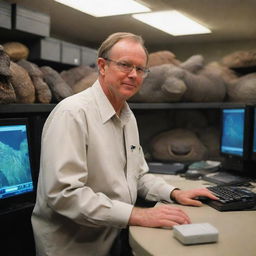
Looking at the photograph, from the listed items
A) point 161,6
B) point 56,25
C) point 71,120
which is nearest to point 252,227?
point 71,120

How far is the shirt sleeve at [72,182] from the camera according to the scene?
1.10m

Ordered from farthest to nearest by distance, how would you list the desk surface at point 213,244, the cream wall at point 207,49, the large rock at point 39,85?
the cream wall at point 207,49
the large rock at point 39,85
the desk surface at point 213,244

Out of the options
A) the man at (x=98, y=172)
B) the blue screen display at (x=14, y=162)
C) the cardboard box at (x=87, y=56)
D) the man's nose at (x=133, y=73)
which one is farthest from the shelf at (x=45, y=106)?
the cardboard box at (x=87, y=56)

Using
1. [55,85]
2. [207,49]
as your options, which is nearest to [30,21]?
[55,85]

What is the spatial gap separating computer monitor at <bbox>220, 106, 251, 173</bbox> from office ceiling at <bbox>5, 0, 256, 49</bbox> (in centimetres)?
112

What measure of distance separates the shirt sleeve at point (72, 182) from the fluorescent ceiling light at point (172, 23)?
2.05 m

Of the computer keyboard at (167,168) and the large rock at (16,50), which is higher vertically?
the large rock at (16,50)

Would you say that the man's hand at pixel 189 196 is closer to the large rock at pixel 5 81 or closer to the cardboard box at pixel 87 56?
the large rock at pixel 5 81

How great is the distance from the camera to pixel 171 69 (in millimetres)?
2605

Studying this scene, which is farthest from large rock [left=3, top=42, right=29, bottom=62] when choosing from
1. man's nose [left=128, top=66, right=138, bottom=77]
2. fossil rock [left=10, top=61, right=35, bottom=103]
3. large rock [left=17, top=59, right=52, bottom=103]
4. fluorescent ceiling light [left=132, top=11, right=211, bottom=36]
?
man's nose [left=128, top=66, right=138, bottom=77]

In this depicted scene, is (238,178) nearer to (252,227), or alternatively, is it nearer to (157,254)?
(252,227)

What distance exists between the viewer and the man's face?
134 centimetres

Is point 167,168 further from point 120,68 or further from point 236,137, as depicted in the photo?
point 120,68

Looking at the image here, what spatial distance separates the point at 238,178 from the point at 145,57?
38.3 inches
